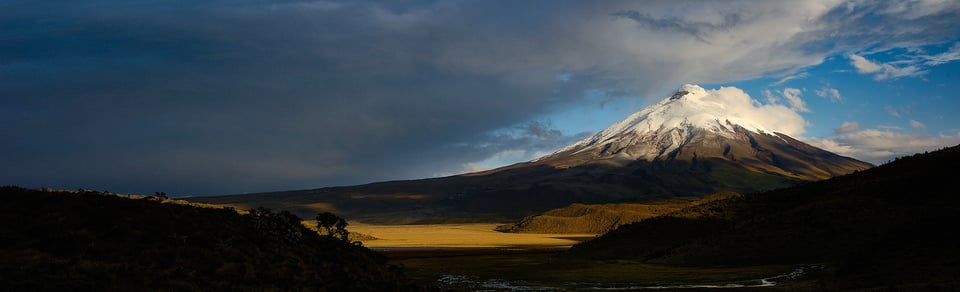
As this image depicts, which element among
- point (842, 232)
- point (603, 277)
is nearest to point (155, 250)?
point (603, 277)

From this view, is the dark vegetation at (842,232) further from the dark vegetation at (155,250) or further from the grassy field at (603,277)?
the dark vegetation at (155,250)

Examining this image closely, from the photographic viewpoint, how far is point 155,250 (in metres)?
27.1

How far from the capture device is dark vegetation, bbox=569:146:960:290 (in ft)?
136

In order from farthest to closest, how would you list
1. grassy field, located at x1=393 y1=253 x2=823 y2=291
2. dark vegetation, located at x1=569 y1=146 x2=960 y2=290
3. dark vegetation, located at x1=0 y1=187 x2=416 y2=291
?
1. grassy field, located at x1=393 y1=253 x2=823 y2=291
2. dark vegetation, located at x1=569 y1=146 x2=960 y2=290
3. dark vegetation, located at x1=0 y1=187 x2=416 y2=291

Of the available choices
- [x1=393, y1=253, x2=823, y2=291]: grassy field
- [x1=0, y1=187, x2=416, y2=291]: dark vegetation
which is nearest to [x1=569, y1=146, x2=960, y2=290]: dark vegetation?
[x1=393, y1=253, x2=823, y2=291]: grassy field

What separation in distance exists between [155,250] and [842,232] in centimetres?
6379

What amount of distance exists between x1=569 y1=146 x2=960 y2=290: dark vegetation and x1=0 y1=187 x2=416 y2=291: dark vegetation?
30507 mm

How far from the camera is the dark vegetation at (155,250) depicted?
23766 millimetres

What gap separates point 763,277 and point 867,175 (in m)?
47.6

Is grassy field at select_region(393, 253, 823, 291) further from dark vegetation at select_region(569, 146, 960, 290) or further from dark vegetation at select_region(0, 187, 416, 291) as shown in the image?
dark vegetation at select_region(0, 187, 416, 291)

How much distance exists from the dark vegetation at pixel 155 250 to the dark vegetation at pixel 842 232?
100 ft


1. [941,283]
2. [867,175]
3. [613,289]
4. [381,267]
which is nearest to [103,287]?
[381,267]

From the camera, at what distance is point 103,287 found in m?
22.7

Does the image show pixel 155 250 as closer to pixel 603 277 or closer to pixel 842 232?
pixel 603 277
